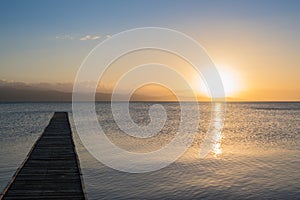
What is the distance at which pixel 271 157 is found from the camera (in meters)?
24.8

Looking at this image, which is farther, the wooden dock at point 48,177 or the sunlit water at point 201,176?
the sunlit water at point 201,176

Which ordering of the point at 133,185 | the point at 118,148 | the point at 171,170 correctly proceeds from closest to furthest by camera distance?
the point at 133,185 < the point at 171,170 < the point at 118,148

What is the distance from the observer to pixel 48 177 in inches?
496

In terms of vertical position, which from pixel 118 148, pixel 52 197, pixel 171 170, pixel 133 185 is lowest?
pixel 52 197

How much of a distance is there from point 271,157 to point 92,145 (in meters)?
14.4

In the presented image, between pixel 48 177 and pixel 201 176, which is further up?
pixel 201 176

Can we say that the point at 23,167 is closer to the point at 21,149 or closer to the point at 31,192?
the point at 31,192

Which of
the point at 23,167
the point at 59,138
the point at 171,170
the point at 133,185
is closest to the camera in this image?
the point at 23,167

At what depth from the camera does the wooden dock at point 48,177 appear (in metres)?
10.6

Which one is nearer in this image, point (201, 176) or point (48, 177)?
point (48, 177)

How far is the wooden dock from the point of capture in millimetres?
10578

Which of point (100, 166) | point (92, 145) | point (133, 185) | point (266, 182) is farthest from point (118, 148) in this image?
point (266, 182)

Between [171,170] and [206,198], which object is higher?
[171,170]

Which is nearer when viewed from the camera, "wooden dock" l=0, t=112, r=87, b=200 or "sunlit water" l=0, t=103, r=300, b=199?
"wooden dock" l=0, t=112, r=87, b=200
